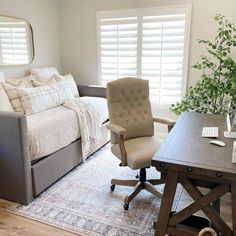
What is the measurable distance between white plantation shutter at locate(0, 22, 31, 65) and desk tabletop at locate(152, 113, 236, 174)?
245cm

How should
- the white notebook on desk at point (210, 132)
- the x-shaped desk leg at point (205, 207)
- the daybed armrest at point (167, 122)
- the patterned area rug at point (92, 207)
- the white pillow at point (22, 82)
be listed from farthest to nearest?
the white pillow at point (22, 82) < the daybed armrest at point (167, 122) < the patterned area rug at point (92, 207) < the white notebook on desk at point (210, 132) < the x-shaped desk leg at point (205, 207)

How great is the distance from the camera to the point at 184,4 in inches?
132

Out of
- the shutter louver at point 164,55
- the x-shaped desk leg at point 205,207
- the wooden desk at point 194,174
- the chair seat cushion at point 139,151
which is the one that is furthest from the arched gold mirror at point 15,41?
the x-shaped desk leg at point 205,207

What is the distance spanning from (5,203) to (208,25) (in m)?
3.21

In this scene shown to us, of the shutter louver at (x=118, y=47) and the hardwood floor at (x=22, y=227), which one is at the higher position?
the shutter louver at (x=118, y=47)

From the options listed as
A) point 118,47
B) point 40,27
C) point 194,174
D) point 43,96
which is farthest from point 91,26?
point 194,174

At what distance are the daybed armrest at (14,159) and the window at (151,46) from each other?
7.23 ft

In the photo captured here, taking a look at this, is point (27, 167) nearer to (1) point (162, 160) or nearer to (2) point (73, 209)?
(2) point (73, 209)

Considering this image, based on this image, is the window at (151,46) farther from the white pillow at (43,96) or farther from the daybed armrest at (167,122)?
the daybed armrest at (167,122)

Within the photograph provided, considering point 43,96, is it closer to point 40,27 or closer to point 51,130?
point 51,130

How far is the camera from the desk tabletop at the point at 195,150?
1.45 meters

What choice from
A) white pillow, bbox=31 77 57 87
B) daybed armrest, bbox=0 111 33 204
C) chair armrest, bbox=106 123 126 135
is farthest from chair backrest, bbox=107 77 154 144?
white pillow, bbox=31 77 57 87

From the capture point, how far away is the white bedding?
2.29 metres

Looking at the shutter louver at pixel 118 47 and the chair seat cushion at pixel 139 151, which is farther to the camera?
the shutter louver at pixel 118 47
